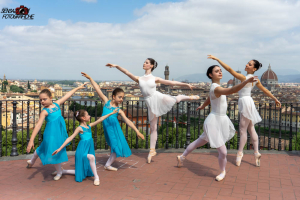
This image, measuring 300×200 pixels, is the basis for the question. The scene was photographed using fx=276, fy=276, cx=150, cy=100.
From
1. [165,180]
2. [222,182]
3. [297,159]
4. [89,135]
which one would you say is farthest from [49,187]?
[297,159]

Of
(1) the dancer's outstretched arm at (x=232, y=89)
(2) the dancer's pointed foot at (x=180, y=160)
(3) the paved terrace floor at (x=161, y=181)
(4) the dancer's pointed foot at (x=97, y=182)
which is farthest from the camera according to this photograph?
(2) the dancer's pointed foot at (x=180, y=160)

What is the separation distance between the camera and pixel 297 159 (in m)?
5.18

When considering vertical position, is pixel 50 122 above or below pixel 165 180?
above

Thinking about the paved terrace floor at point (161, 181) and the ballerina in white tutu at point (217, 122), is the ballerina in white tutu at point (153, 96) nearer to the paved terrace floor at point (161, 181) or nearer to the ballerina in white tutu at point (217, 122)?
the ballerina in white tutu at point (217, 122)

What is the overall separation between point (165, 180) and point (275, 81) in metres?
186

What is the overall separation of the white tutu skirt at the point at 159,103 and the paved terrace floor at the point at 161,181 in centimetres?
95

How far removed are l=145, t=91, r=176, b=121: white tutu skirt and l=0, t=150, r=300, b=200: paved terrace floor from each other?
95 centimetres

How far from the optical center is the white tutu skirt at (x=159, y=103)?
4.55 meters

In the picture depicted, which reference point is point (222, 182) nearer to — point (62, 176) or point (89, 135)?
point (89, 135)

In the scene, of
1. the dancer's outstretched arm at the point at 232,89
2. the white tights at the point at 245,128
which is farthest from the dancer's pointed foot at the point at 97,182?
the white tights at the point at 245,128

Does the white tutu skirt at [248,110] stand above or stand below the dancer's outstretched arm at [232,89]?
below

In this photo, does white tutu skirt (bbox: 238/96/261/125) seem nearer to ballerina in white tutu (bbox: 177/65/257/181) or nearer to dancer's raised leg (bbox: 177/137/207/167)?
ballerina in white tutu (bbox: 177/65/257/181)

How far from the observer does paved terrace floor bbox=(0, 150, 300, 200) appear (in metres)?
3.45

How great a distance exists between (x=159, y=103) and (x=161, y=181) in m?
1.28
